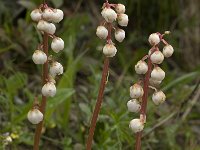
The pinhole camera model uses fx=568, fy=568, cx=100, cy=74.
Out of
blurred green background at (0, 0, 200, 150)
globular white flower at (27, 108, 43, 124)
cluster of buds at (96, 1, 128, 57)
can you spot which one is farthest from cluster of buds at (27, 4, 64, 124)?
blurred green background at (0, 0, 200, 150)

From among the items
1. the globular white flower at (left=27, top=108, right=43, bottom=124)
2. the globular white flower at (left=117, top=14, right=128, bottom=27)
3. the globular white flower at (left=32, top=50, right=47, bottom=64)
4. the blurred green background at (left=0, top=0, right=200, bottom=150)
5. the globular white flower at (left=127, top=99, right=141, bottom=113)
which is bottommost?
the globular white flower at (left=27, top=108, right=43, bottom=124)

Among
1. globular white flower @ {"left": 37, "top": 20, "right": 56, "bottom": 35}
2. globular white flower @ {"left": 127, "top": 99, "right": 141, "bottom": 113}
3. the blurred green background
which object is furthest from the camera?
the blurred green background

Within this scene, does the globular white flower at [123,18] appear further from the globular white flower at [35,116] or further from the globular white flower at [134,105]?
the globular white flower at [35,116]

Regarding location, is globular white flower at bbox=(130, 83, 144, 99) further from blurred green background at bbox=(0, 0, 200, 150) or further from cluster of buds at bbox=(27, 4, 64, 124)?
blurred green background at bbox=(0, 0, 200, 150)

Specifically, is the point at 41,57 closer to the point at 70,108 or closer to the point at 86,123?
the point at 86,123

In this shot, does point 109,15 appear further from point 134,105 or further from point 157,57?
point 134,105

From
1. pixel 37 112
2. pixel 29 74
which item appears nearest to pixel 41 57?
pixel 37 112

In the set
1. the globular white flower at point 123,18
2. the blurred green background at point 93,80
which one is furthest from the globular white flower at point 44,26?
the blurred green background at point 93,80
